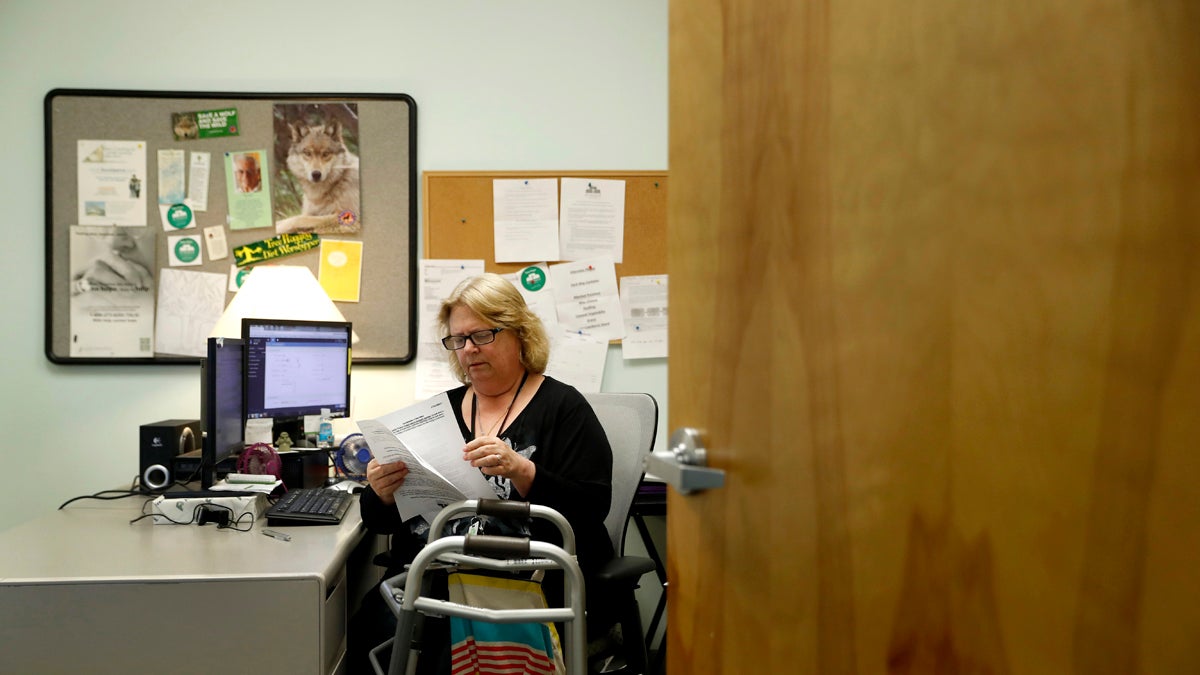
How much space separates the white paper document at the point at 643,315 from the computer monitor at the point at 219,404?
4.47 ft

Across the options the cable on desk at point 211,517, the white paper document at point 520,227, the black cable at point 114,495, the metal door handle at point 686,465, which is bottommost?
the black cable at point 114,495

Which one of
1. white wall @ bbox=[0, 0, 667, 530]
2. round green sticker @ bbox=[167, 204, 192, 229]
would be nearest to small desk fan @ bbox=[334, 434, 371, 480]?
white wall @ bbox=[0, 0, 667, 530]

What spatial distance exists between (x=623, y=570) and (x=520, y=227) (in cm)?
155

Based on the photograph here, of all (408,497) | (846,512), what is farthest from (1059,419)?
(408,497)

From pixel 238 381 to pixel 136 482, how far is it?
23.7 inches

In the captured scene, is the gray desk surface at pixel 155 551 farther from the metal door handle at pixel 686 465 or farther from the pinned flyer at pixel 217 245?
the pinned flyer at pixel 217 245

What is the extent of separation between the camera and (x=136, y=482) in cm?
240


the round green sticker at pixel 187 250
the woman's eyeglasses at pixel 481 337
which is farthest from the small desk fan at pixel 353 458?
the round green sticker at pixel 187 250

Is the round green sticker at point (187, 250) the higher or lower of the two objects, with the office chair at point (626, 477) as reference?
higher

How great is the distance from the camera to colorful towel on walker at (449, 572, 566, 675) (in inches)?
60.1

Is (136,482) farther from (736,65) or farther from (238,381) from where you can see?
(736,65)

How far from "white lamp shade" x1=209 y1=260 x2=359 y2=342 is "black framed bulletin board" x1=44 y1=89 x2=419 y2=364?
0.22 m

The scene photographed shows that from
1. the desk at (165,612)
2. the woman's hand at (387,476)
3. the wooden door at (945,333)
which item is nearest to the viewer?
the wooden door at (945,333)

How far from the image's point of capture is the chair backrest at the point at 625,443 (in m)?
2.02
